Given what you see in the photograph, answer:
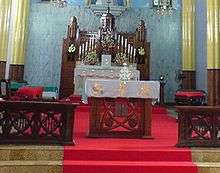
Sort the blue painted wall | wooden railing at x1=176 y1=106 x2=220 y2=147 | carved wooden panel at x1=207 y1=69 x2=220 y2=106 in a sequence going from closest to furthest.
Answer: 1. wooden railing at x1=176 y1=106 x2=220 y2=147
2. carved wooden panel at x1=207 y1=69 x2=220 y2=106
3. the blue painted wall

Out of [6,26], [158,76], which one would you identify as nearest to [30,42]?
[6,26]

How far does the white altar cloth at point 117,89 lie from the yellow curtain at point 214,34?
159 inches

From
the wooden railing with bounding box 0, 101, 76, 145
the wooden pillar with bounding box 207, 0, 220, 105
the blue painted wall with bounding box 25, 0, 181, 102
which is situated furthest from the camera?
the blue painted wall with bounding box 25, 0, 181, 102

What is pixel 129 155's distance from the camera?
14.6ft

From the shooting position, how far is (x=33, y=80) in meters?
13.0

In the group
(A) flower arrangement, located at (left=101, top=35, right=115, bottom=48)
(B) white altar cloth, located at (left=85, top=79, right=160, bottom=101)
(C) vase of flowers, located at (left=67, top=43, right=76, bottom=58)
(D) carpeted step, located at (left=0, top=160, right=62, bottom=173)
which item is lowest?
(D) carpeted step, located at (left=0, top=160, right=62, bottom=173)

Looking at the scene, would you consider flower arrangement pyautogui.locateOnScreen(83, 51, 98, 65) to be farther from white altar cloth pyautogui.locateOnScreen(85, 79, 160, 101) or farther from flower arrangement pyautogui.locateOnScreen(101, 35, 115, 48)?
white altar cloth pyautogui.locateOnScreen(85, 79, 160, 101)

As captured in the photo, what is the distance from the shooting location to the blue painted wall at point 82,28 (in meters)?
13.0

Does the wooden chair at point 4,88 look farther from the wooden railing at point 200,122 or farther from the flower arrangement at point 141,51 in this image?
the flower arrangement at point 141,51

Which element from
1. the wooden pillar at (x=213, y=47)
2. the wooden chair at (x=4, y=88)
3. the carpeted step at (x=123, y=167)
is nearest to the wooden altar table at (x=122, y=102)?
the carpeted step at (x=123, y=167)

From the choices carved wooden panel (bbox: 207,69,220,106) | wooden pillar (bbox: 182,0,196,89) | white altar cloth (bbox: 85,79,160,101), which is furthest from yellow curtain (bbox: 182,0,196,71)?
white altar cloth (bbox: 85,79,160,101)

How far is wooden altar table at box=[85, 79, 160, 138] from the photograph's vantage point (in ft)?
18.5

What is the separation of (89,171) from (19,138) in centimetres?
124

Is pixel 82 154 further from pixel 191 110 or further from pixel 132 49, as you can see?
pixel 132 49
